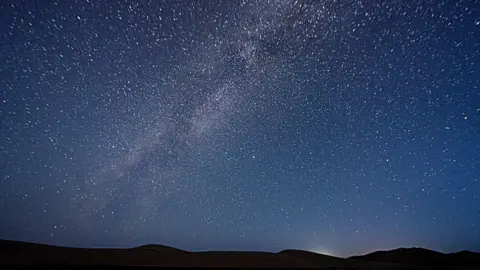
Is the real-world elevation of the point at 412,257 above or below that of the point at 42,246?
above

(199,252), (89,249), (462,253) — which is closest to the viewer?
(89,249)

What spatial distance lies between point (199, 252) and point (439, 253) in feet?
226

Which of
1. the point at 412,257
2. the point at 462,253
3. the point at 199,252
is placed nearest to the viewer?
the point at 199,252

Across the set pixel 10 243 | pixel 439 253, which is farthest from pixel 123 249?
pixel 439 253

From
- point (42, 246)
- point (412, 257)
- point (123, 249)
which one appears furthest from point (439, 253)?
point (42, 246)

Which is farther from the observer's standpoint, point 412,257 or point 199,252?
point 412,257

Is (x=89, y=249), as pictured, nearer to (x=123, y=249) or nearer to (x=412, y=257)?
(x=123, y=249)

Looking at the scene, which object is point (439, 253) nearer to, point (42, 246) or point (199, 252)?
point (199, 252)

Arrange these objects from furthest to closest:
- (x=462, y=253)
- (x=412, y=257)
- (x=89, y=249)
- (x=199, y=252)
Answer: (x=462, y=253) < (x=412, y=257) < (x=199, y=252) < (x=89, y=249)

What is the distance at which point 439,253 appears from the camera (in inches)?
2438

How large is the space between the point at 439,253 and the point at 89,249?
252ft

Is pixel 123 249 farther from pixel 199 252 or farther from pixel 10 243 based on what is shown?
pixel 10 243

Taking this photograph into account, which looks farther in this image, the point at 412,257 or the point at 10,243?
the point at 412,257

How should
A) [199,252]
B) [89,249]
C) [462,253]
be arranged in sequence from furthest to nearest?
1. [462,253]
2. [199,252]
3. [89,249]
